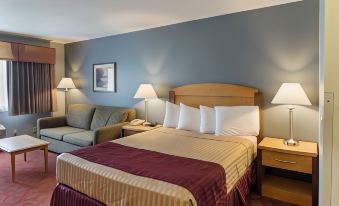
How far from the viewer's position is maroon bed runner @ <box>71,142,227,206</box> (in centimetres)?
159

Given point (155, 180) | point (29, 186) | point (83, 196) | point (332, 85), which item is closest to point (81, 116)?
point (29, 186)

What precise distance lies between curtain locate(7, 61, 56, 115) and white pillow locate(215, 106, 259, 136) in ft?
13.1

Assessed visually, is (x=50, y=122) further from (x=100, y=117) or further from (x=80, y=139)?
(x=80, y=139)

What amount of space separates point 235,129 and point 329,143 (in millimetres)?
1907

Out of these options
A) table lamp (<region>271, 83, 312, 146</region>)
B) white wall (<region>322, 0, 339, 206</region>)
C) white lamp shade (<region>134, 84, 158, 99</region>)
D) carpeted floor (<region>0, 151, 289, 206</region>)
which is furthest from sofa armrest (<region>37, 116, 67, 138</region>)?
white wall (<region>322, 0, 339, 206</region>)

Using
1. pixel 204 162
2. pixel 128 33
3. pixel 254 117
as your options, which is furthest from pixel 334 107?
pixel 128 33

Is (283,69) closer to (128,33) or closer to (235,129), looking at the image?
(235,129)

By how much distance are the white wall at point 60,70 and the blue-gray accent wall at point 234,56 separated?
4.43ft

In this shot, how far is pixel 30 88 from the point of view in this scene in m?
4.75

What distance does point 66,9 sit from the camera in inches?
118

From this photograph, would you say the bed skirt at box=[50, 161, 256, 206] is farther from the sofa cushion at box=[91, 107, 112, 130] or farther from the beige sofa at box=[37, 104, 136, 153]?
the sofa cushion at box=[91, 107, 112, 130]

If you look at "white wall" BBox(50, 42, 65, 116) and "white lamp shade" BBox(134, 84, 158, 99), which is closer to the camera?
"white lamp shade" BBox(134, 84, 158, 99)

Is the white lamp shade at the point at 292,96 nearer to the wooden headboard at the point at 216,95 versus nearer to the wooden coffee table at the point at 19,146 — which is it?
the wooden headboard at the point at 216,95

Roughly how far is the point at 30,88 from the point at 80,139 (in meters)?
2.08
